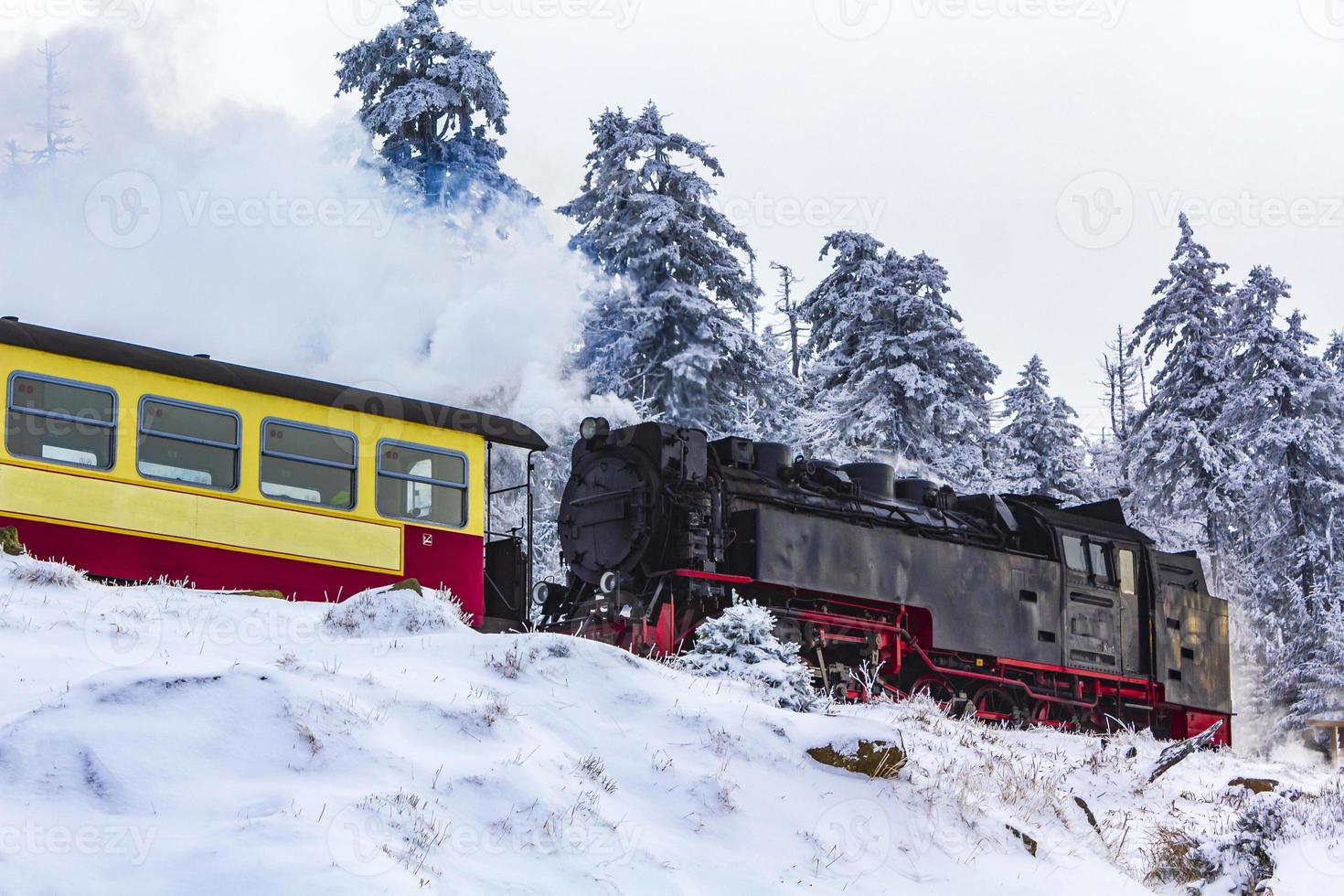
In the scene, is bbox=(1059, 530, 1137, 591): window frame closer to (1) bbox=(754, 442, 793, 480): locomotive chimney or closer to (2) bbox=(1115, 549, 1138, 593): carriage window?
(2) bbox=(1115, 549, 1138, 593): carriage window

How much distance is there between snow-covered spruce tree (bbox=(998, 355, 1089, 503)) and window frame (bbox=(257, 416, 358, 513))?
22.4m

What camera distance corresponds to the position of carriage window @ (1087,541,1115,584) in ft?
62.9

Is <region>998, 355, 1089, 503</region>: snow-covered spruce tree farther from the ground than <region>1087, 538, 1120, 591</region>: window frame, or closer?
farther from the ground

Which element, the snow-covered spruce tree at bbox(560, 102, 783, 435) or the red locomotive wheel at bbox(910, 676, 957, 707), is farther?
the snow-covered spruce tree at bbox(560, 102, 783, 435)

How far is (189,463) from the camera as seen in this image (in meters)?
13.2

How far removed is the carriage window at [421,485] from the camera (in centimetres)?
1435

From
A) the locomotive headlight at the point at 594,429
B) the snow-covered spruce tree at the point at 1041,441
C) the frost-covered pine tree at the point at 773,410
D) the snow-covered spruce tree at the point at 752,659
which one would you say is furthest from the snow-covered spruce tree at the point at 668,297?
the snow-covered spruce tree at the point at 752,659

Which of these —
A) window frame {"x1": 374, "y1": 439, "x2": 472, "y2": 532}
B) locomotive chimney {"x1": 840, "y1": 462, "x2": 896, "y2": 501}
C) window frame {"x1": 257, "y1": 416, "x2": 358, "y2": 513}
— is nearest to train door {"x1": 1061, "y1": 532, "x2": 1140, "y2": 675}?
locomotive chimney {"x1": 840, "y1": 462, "x2": 896, "y2": 501}

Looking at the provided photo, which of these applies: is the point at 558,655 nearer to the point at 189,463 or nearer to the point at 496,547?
the point at 189,463

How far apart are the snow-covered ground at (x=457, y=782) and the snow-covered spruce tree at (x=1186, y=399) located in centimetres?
1954

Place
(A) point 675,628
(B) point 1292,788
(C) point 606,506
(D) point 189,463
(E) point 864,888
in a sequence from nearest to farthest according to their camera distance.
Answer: (E) point 864,888 < (B) point 1292,788 < (D) point 189,463 < (A) point 675,628 < (C) point 606,506

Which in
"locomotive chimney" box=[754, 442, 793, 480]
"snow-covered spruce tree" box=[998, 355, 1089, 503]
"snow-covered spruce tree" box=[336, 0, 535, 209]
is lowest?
"locomotive chimney" box=[754, 442, 793, 480]

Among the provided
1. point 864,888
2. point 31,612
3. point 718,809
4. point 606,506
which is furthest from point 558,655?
point 606,506

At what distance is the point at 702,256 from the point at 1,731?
23754 millimetres
